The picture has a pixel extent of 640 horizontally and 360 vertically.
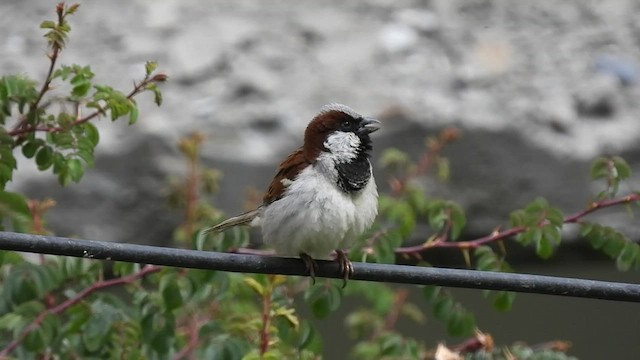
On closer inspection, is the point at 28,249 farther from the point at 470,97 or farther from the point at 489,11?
the point at 489,11

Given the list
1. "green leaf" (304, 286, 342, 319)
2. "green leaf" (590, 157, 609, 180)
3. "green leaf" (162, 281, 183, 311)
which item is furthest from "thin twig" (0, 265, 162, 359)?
"green leaf" (590, 157, 609, 180)

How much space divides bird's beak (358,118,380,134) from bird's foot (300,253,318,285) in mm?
335

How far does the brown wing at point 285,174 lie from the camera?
97.7 inches

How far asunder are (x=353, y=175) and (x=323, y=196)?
0.32 ft

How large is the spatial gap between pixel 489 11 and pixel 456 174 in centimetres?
66

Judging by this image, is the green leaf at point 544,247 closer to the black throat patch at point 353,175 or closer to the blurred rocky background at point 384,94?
the black throat patch at point 353,175

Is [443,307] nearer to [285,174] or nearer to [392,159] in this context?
[285,174]

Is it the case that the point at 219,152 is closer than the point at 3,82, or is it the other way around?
the point at 3,82

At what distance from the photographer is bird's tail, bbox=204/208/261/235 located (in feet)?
8.04

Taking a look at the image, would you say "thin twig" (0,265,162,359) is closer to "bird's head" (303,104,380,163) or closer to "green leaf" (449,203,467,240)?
"bird's head" (303,104,380,163)

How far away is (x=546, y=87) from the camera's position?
3613 mm

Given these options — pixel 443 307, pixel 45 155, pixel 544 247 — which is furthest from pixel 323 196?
pixel 45 155

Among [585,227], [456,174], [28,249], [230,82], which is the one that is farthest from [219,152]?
[28,249]

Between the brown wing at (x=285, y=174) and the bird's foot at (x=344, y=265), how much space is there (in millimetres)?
182
